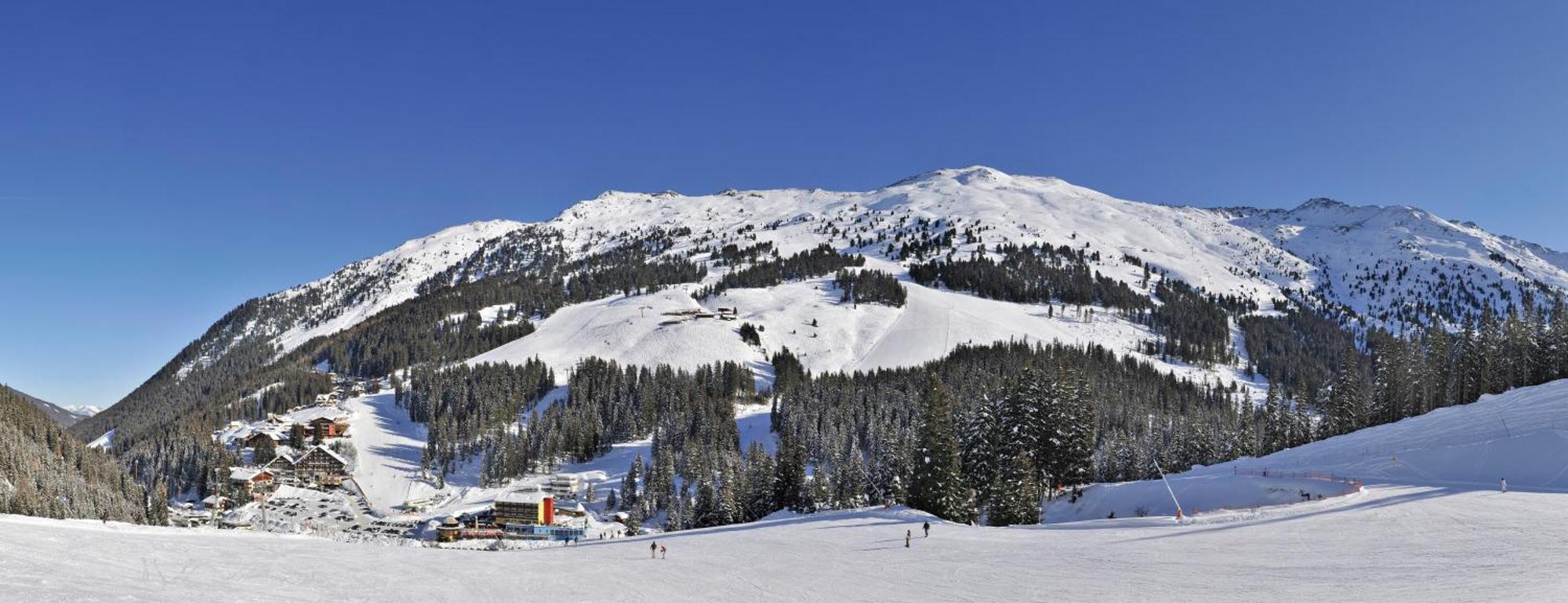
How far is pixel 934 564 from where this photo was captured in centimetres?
3278

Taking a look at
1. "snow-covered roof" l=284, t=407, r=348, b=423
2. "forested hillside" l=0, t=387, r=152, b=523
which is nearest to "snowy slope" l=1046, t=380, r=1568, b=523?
"forested hillside" l=0, t=387, r=152, b=523

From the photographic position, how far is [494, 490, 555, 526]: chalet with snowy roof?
94.7 m

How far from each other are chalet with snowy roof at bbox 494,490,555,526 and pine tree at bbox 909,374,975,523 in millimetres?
54866

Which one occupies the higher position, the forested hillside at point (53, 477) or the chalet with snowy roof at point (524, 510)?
the forested hillside at point (53, 477)

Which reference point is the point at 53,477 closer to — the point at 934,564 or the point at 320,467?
the point at 320,467

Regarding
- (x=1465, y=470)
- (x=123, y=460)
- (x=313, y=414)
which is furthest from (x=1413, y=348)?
(x=123, y=460)

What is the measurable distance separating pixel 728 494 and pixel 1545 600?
66.0 m

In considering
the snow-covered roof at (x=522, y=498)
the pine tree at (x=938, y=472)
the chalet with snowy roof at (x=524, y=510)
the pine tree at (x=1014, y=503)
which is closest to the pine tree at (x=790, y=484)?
the pine tree at (x=938, y=472)

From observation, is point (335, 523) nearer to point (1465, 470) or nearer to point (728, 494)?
point (728, 494)

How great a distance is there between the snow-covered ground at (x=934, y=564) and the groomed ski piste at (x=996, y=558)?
0.45 feet

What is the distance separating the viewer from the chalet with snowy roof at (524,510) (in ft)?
311

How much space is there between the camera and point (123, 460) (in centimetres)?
13750

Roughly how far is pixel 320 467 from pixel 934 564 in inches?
4804

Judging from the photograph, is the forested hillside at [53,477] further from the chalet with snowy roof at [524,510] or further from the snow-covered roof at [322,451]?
the chalet with snowy roof at [524,510]
